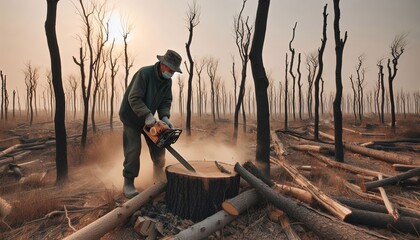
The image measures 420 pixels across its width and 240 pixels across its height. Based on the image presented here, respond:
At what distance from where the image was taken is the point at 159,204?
4.21 metres

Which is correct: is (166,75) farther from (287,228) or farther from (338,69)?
(338,69)

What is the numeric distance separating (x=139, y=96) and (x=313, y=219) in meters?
3.20

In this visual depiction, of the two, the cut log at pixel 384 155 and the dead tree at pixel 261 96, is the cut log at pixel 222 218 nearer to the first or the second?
the dead tree at pixel 261 96

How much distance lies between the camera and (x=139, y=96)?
4355mm

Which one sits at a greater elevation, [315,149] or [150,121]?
[150,121]

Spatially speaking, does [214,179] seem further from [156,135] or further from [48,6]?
[48,6]

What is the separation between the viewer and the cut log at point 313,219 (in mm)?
3053

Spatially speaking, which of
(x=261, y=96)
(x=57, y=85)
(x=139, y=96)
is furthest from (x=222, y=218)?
(x=57, y=85)

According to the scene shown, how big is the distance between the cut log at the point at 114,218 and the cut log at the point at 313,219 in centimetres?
146

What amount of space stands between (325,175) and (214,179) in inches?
171

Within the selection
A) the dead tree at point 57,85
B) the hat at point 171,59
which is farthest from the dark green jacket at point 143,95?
the dead tree at point 57,85

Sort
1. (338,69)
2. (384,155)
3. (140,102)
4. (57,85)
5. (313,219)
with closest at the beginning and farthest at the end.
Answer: (313,219) → (140,102) → (57,85) → (384,155) → (338,69)

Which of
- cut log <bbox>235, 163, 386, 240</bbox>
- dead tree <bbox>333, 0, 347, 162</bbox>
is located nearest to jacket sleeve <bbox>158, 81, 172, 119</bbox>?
cut log <bbox>235, 163, 386, 240</bbox>

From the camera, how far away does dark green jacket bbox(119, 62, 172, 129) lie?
4.32 metres
